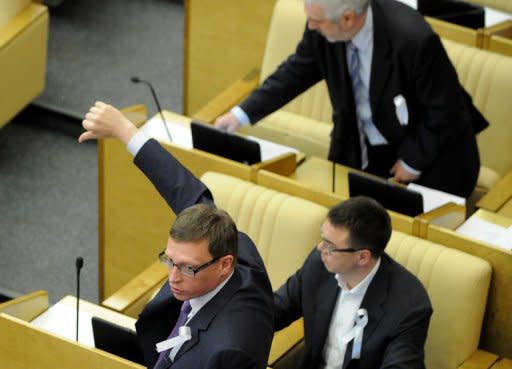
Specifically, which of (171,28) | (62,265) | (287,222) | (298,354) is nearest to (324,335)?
(298,354)

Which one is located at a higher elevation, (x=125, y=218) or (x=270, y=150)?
(x=270, y=150)

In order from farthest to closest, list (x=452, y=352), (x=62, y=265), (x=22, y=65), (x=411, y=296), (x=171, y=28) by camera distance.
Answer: (x=171, y=28), (x=22, y=65), (x=62, y=265), (x=452, y=352), (x=411, y=296)

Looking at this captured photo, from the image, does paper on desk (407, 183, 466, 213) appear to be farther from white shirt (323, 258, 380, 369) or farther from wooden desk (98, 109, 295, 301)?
white shirt (323, 258, 380, 369)

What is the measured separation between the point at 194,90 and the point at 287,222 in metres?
2.08

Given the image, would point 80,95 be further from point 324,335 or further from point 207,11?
point 324,335

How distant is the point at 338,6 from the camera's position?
4.26m

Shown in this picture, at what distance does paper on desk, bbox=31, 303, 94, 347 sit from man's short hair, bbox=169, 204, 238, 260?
3.17ft

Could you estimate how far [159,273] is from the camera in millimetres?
4383

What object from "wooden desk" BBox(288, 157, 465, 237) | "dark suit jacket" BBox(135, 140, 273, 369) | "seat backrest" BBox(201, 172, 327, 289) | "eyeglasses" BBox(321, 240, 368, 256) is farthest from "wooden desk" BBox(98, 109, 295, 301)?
"dark suit jacket" BBox(135, 140, 273, 369)

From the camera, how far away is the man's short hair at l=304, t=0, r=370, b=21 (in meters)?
4.23

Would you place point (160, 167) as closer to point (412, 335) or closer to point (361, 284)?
point (361, 284)

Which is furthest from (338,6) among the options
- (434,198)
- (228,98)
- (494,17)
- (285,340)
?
(494,17)

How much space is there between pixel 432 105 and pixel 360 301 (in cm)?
97

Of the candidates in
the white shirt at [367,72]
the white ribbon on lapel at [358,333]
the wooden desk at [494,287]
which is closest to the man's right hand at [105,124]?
the white ribbon on lapel at [358,333]
